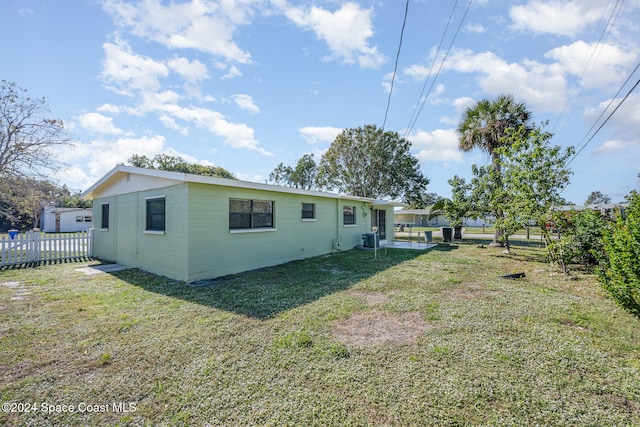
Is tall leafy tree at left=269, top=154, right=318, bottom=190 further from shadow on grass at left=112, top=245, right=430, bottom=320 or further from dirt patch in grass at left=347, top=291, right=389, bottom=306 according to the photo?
dirt patch in grass at left=347, top=291, right=389, bottom=306

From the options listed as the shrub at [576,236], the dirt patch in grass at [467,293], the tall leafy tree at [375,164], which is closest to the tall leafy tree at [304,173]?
the tall leafy tree at [375,164]

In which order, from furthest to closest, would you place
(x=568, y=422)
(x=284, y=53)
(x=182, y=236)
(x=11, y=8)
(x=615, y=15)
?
(x=284, y=53)
(x=615, y=15)
(x=11, y=8)
(x=182, y=236)
(x=568, y=422)

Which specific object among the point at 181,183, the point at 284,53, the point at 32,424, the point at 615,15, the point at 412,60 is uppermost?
the point at 615,15

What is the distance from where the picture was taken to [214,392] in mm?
2549

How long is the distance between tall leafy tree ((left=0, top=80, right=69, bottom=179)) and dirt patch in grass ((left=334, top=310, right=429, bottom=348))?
16.7m

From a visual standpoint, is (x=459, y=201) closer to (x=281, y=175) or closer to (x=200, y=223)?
(x=200, y=223)

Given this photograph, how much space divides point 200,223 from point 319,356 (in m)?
4.96

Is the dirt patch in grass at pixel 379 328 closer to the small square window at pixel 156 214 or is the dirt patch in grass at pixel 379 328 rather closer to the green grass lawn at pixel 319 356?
the green grass lawn at pixel 319 356

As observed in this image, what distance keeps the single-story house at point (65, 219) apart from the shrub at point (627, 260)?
3820 centimetres

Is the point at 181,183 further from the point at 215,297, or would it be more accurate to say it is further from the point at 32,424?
the point at 32,424

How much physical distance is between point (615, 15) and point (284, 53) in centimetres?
1096

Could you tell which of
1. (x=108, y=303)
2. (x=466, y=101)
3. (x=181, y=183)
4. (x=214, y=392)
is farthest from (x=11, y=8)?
(x=466, y=101)

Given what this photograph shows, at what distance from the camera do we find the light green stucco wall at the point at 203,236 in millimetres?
6797

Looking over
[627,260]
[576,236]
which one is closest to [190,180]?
[627,260]
